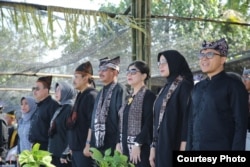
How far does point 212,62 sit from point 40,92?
3.31 meters

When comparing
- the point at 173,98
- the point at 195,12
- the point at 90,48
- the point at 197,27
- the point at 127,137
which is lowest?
the point at 127,137

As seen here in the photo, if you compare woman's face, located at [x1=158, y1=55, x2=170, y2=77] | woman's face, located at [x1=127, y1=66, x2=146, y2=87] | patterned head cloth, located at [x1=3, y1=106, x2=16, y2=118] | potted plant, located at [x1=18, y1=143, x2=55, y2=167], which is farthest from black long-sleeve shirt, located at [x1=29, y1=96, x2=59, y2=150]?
potted plant, located at [x1=18, y1=143, x2=55, y2=167]

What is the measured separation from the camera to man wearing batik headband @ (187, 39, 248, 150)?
12.8 feet

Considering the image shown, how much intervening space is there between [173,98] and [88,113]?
1702 mm

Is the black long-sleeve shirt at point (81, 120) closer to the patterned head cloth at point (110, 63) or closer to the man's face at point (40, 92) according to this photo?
the patterned head cloth at point (110, 63)

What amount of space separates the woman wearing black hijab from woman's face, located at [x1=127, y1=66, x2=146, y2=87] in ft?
1.65

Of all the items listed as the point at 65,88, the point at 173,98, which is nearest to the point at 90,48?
the point at 65,88

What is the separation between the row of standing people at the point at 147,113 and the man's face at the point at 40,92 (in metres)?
0.01

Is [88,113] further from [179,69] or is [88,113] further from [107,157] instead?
[107,157]

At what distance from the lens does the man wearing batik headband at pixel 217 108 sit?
12.8 feet

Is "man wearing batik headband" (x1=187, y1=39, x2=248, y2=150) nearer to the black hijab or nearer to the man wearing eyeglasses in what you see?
the black hijab

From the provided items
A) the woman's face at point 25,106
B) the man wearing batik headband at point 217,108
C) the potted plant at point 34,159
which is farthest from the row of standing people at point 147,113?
the potted plant at point 34,159

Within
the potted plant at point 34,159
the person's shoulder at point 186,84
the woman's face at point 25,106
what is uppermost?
the person's shoulder at point 186,84

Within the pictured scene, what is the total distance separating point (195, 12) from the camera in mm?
14336
